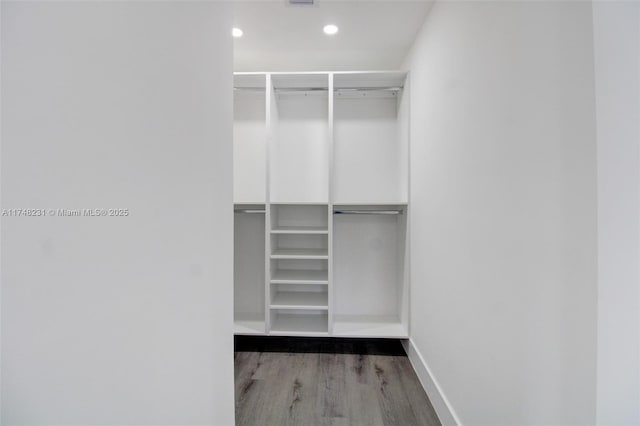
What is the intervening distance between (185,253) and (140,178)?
24cm

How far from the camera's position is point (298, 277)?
95.7 inches

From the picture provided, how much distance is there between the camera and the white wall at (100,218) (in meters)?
0.57

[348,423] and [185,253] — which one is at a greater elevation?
[185,253]

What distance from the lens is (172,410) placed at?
0.76m

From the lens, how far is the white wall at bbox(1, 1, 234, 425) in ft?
1.88

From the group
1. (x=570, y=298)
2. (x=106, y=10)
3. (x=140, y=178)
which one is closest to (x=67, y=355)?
(x=140, y=178)

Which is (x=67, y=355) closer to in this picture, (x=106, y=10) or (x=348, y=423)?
(x=106, y=10)

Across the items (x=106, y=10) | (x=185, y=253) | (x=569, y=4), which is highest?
(x=569, y=4)

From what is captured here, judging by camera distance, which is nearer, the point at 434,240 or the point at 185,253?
the point at 185,253

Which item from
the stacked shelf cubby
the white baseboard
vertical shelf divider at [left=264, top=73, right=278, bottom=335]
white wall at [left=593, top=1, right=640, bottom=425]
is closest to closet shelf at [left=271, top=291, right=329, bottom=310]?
the stacked shelf cubby

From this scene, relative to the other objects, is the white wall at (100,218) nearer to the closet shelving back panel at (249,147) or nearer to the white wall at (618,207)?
the white wall at (618,207)

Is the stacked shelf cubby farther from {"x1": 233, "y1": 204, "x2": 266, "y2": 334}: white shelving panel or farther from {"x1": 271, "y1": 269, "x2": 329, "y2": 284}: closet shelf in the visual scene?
{"x1": 233, "y1": 204, "x2": 266, "y2": 334}: white shelving panel

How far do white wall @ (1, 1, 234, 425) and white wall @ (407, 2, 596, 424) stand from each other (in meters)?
1.04

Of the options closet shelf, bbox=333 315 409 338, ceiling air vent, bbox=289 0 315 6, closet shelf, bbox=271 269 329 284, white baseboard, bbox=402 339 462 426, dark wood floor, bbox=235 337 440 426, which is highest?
ceiling air vent, bbox=289 0 315 6
